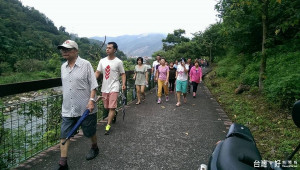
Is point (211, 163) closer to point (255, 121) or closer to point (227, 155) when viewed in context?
point (227, 155)

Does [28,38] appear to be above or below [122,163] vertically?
above

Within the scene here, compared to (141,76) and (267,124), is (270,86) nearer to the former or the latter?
(267,124)

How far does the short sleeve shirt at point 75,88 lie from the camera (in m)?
3.01

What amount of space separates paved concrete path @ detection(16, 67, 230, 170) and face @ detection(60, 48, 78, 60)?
1631mm

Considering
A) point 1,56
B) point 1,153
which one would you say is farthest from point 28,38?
point 1,153

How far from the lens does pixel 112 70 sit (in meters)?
4.62

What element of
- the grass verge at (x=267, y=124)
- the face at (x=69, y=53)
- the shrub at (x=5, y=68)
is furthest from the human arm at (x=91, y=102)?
the shrub at (x=5, y=68)

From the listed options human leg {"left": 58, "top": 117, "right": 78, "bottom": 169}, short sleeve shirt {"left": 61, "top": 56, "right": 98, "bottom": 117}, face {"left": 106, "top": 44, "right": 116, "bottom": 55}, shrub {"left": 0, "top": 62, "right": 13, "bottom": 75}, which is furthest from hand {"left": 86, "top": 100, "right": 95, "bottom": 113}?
shrub {"left": 0, "top": 62, "right": 13, "bottom": 75}

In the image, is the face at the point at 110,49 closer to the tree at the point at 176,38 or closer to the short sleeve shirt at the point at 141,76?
the short sleeve shirt at the point at 141,76

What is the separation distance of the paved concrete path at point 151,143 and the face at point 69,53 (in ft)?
5.35

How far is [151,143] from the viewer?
414 centimetres

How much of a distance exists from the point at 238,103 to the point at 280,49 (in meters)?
5.66

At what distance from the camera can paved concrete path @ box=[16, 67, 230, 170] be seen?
10.8 ft

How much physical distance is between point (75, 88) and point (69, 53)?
503 millimetres
